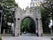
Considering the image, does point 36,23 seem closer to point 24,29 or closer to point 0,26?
point 0,26

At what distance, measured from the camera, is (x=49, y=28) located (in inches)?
1580

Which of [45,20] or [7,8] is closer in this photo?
[7,8]

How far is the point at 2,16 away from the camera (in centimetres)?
4088

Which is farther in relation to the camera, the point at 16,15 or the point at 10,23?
the point at 10,23

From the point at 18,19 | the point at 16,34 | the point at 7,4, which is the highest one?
the point at 7,4

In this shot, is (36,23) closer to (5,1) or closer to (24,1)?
(5,1)

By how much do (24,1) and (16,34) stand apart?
32254 mm

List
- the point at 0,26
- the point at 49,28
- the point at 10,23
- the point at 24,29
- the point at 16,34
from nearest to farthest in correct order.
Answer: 1. the point at 16,34
2. the point at 0,26
3. the point at 49,28
4. the point at 10,23
5. the point at 24,29

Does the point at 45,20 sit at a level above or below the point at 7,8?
below

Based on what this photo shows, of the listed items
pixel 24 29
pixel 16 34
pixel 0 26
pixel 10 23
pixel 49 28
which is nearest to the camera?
pixel 16 34

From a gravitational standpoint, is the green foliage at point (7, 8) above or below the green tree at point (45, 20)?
above

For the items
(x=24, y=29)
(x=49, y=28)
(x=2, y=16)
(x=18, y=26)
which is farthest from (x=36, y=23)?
(x=24, y=29)

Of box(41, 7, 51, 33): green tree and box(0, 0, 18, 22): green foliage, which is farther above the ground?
box(0, 0, 18, 22): green foliage

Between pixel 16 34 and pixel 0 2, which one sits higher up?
pixel 0 2
